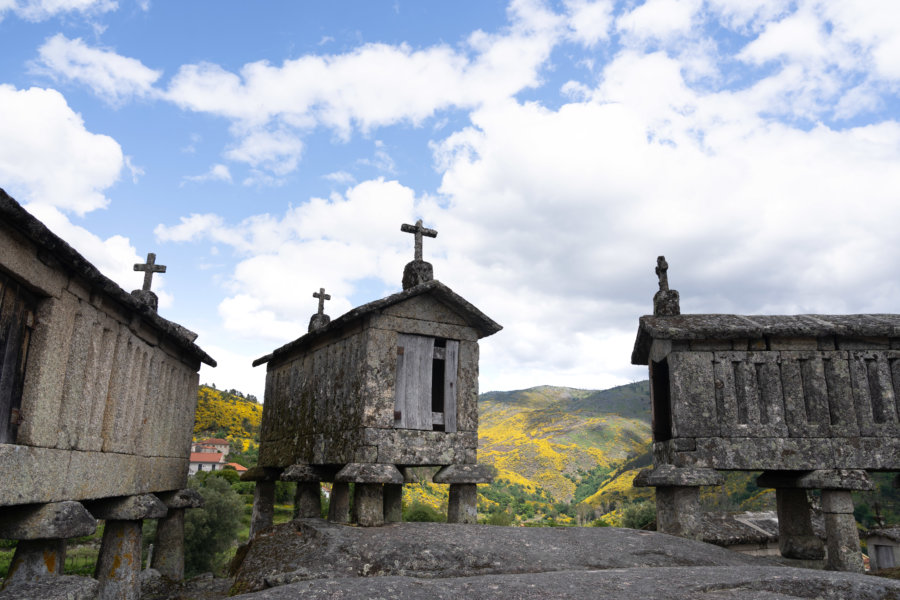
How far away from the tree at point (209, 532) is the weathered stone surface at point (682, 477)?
20186mm

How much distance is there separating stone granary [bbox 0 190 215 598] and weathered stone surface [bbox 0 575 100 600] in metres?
0.35

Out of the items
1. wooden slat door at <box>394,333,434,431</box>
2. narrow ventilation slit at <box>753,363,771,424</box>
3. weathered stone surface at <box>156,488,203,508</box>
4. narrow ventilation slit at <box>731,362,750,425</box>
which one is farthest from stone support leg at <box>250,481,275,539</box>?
narrow ventilation slit at <box>753,363,771,424</box>

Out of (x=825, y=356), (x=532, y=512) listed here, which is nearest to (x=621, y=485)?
(x=532, y=512)

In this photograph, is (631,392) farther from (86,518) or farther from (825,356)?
(86,518)

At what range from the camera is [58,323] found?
18.4 feet

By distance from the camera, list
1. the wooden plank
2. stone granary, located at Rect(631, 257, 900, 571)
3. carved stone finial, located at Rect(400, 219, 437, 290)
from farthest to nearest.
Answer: carved stone finial, located at Rect(400, 219, 437, 290) < the wooden plank < stone granary, located at Rect(631, 257, 900, 571)

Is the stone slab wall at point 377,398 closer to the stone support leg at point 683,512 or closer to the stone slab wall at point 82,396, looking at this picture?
the stone slab wall at point 82,396

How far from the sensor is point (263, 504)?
529 inches

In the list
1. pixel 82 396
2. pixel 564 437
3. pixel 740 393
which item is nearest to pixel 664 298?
pixel 740 393

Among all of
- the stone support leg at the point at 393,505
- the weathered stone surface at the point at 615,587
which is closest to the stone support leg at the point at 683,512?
the weathered stone surface at the point at 615,587

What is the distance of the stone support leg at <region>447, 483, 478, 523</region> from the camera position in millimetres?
8867

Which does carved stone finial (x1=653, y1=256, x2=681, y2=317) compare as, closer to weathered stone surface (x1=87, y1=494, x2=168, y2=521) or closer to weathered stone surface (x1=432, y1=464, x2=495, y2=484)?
weathered stone surface (x1=432, y1=464, x2=495, y2=484)

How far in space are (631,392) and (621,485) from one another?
117 feet

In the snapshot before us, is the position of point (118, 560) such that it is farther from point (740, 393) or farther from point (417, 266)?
point (740, 393)
